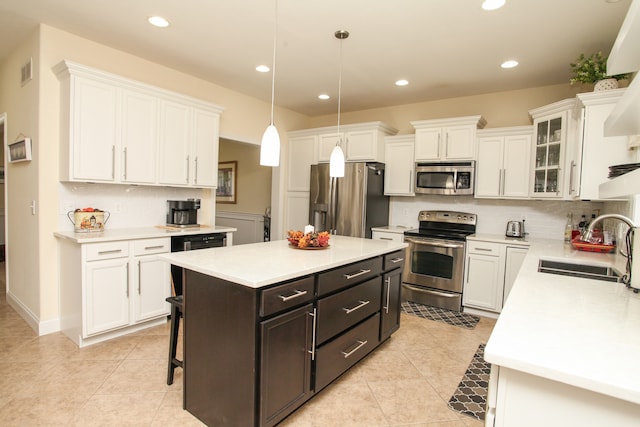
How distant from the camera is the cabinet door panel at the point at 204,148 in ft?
12.1

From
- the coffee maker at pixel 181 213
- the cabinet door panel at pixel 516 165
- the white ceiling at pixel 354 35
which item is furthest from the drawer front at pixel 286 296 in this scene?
the cabinet door panel at pixel 516 165

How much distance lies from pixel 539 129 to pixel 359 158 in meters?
2.09

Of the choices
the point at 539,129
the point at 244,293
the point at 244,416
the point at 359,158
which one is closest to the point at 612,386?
the point at 244,293

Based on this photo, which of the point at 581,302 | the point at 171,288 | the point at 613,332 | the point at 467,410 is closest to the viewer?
the point at 613,332

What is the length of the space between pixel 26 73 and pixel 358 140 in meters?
3.60

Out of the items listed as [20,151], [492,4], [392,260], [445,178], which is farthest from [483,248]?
[20,151]

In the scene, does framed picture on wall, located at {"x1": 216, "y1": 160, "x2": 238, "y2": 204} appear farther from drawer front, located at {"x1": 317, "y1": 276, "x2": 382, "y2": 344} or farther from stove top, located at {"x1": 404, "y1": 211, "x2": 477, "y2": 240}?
drawer front, located at {"x1": 317, "y1": 276, "x2": 382, "y2": 344}

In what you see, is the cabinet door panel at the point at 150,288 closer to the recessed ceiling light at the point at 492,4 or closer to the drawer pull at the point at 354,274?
the drawer pull at the point at 354,274

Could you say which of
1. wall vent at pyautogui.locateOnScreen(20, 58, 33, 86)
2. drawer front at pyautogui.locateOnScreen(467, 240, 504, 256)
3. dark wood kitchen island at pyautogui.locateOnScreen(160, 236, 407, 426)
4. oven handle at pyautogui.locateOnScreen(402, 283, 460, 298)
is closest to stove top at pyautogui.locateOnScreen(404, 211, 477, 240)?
drawer front at pyautogui.locateOnScreen(467, 240, 504, 256)

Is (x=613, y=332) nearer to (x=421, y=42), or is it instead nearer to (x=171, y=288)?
(x=421, y=42)

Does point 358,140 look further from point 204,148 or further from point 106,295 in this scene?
point 106,295

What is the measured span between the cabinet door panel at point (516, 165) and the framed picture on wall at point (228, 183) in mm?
4625

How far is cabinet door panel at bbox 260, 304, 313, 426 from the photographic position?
5.38 feet

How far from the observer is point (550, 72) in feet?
11.3
